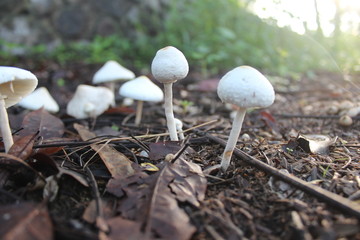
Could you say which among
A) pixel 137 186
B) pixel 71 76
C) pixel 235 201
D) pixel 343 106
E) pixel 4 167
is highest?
pixel 343 106

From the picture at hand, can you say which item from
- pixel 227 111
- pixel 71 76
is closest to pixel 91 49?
pixel 71 76

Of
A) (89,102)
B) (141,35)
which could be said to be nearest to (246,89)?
(89,102)

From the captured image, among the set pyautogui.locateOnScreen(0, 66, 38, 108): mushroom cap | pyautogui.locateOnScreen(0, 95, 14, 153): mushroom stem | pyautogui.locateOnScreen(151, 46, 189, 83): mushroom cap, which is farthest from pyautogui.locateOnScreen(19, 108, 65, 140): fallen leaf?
pyautogui.locateOnScreen(151, 46, 189, 83): mushroom cap

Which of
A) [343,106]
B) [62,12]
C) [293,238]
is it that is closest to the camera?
[293,238]

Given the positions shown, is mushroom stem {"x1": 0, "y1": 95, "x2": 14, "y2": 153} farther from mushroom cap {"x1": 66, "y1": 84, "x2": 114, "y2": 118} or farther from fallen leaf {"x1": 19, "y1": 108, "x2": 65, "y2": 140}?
mushroom cap {"x1": 66, "y1": 84, "x2": 114, "y2": 118}

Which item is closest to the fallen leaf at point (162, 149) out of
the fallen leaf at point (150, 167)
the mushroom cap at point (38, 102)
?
the fallen leaf at point (150, 167)

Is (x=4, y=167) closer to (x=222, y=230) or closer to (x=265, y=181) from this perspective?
(x=222, y=230)

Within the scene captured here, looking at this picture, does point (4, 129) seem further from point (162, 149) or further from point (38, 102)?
point (38, 102)
